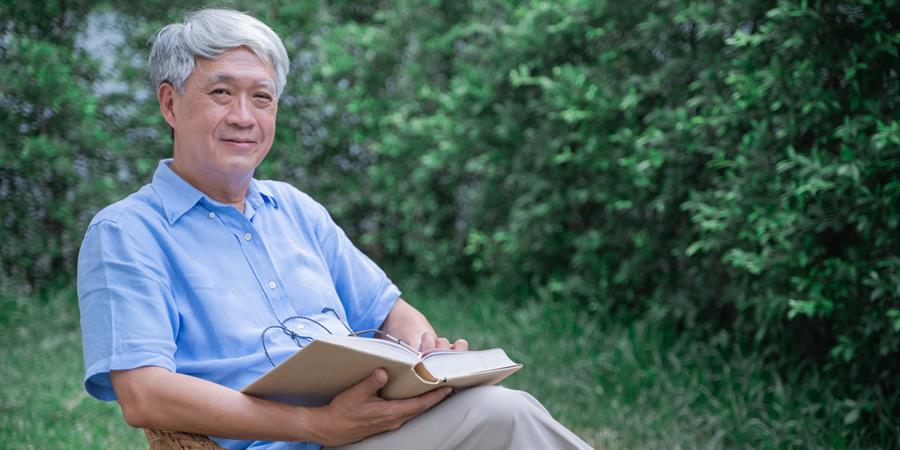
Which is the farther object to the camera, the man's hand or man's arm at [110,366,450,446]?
the man's hand

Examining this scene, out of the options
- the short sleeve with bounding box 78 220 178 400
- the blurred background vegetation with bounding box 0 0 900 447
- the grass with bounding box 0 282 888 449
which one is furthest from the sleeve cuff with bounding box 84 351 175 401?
the blurred background vegetation with bounding box 0 0 900 447

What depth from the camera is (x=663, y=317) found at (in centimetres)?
521

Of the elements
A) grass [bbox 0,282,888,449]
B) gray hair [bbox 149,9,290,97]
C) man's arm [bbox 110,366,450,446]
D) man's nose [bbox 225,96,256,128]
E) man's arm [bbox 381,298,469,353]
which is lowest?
Answer: grass [bbox 0,282,888,449]

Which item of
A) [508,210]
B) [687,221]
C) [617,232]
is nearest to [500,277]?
[508,210]

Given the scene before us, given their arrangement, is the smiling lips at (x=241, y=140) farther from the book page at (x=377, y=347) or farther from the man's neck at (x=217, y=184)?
the book page at (x=377, y=347)

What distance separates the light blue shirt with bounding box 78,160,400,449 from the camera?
2154 mm

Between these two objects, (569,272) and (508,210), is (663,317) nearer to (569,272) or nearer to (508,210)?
(569,272)

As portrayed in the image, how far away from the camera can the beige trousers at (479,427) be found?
2201 millimetres

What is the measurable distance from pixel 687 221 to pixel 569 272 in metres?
1.03

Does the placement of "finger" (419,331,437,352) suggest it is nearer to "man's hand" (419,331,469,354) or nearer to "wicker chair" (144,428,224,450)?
"man's hand" (419,331,469,354)

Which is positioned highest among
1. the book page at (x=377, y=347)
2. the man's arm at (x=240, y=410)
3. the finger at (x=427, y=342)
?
the book page at (x=377, y=347)

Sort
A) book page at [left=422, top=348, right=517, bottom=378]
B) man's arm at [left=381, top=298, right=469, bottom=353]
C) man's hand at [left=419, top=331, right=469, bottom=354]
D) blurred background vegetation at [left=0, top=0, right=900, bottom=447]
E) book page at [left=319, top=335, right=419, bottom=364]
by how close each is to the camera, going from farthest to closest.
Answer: blurred background vegetation at [left=0, top=0, right=900, bottom=447] < man's arm at [left=381, top=298, right=469, bottom=353] < man's hand at [left=419, top=331, right=469, bottom=354] < book page at [left=422, top=348, right=517, bottom=378] < book page at [left=319, top=335, right=419, bottom=364]

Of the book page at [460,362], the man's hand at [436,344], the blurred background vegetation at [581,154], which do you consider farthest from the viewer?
the blurred background vegetation at [581,154]

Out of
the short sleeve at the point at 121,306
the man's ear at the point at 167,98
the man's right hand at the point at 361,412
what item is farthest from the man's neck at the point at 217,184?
the man's right hand at the point at 361,412
